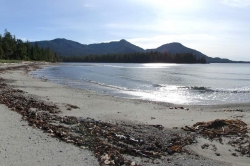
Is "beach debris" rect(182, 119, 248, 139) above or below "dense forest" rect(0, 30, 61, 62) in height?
below

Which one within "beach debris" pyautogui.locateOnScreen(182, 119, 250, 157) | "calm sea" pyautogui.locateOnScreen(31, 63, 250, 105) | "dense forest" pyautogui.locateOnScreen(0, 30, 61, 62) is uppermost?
Result: "dense forest" pyautogui.locateOnScreen(0, 30, 61, 62)

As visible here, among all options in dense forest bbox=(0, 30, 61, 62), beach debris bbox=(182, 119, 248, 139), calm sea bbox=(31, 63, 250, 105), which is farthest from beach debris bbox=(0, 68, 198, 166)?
dense forest bbox=(0, 30, 61, 62)

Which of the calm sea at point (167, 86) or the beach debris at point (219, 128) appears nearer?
the beach debris at point (219, 128)

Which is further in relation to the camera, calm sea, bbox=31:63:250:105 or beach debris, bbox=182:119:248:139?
calm sea, bbox=31:63:250:105

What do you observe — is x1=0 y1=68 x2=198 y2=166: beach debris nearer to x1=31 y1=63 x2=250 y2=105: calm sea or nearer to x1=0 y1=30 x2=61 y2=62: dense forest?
x1=31 y1=63 x2=250 y2=105: calm sea

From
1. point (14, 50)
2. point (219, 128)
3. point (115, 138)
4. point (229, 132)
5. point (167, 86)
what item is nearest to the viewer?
point (115, 138)

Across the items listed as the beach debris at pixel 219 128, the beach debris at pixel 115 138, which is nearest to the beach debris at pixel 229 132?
the beach debris at pixel 219 128

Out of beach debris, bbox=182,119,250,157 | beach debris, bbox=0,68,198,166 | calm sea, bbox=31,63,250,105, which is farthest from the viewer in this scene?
calm sea, bbox=31,63,250,105

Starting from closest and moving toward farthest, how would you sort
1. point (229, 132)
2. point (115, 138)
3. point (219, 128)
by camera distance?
1. point (115, 138)
2. point (229, 132)
3. point (219, 128)

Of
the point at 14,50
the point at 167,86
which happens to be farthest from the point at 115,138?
the point at 14,50

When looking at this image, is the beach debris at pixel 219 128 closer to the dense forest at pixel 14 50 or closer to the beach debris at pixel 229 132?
the beach debris at pixel 229 132

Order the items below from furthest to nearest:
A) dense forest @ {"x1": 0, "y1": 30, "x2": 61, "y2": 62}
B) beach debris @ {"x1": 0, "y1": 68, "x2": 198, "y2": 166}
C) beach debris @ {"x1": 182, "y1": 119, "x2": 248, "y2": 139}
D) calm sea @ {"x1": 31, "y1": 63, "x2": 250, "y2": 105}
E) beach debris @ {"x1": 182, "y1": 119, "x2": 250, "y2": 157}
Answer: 1. dense forest @ {"x1": 0, "y1": 30, "x2": 61, "y2": 62}
2. calm sea @ {"x1": 31, "y1": 63, "x2": 250, "y2": 105}
3. beach debris @ {"x1": 182, "y1": 119, "x2": 248, "y2": 139}
4. beach debris @ {"x1": 182, "y1": 119, "x2": 250, "y2": 157}
5. beach debris @ {"x1": 0, "y1": 68, "x2": 198, "y2": 166}

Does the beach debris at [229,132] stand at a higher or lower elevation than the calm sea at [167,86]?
higher

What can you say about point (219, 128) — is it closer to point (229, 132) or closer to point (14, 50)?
point (229, 132)
